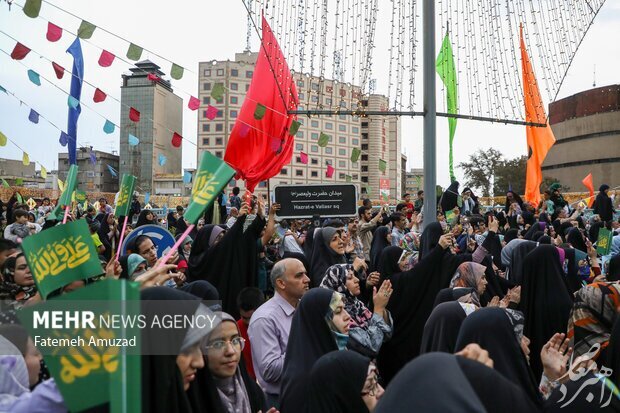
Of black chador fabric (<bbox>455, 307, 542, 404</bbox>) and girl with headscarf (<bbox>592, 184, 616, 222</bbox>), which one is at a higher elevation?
girl with headscarf (<bbox>592, 184, 616, 222</bbox>)

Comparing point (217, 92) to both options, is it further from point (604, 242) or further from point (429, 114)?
point (604, 242)

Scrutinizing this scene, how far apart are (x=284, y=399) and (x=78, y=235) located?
1.31m

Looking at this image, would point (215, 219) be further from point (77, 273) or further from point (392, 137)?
point (392, 137)

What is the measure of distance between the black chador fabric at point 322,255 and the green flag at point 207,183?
3.47 meters

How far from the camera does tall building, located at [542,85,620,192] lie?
45.5m

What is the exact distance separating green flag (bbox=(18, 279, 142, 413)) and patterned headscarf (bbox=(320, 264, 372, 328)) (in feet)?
8.06

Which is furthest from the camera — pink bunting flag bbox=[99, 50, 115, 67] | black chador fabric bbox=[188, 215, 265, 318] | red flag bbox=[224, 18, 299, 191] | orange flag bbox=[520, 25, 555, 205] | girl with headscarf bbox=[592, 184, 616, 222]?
girl with headscarf bbox=[592, 184, 616, 222]

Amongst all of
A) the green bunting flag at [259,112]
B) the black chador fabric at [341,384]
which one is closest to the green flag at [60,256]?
the black chador fabric at [341,384]

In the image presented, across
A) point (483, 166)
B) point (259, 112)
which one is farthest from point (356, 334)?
point (483, 166)

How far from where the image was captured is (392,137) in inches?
3031

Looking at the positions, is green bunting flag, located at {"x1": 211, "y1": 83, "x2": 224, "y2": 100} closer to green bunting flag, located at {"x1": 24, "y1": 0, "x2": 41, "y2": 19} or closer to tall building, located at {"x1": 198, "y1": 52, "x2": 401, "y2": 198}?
green bunting flag, located at {"x1": 24, "y1": 0, "x2": 41, "y2": 19}

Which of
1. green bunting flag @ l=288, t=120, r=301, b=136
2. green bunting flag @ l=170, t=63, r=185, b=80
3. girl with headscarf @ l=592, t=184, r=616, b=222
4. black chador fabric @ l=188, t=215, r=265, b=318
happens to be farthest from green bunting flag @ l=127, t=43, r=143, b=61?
girl with headscarf @ l=592, t=184, r=616, b=222

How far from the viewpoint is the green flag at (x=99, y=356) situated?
150 centimetres

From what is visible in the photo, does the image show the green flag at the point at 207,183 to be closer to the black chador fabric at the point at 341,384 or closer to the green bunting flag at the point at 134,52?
the black chador fabric at the point at 341,384
